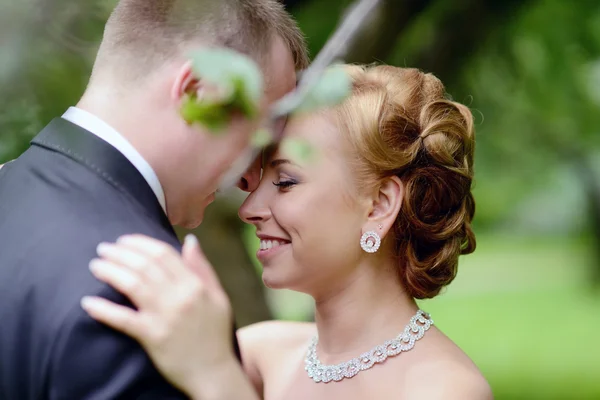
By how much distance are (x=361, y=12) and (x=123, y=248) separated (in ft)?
3.72

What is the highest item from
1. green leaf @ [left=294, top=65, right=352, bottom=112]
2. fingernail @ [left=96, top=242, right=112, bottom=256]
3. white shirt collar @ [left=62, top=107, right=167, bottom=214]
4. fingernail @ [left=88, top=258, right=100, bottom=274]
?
green leaf @ [left=294, top=65, right=352, bottom=112]

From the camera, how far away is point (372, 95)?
339 cm

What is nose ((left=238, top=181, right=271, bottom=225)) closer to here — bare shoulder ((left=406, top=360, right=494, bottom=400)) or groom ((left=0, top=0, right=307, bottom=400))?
groom ((left=0, top=0, right=307, bottom=400))

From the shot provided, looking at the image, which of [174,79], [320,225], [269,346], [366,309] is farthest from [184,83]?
[269,346]

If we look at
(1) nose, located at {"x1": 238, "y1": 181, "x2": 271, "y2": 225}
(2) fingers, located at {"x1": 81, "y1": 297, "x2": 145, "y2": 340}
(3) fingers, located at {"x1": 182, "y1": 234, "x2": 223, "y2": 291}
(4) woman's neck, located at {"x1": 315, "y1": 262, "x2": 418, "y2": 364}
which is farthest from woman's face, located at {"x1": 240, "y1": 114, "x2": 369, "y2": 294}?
(2) fingers, located at {"x1": 81, "y1": 297, "x2": 145, "y2": 340}

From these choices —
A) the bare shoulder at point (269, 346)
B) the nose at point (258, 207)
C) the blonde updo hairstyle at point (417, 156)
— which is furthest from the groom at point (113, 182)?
the bare shoulder at point (269, 346)

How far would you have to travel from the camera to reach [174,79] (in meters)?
2.58

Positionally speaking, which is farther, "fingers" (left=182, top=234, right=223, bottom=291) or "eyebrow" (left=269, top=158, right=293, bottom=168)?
"eyebrow" (left=269, top=158, right=293, bottom=168)

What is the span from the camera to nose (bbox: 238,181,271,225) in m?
3.31

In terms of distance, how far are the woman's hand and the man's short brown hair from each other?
0.60 meters

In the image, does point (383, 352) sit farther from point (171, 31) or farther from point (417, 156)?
point (171, 31)

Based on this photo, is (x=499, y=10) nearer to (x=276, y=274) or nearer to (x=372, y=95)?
(x=372, y=95)

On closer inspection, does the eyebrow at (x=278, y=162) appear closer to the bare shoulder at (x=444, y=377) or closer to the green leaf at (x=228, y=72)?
the bare shoulder at (x=444, y=377)

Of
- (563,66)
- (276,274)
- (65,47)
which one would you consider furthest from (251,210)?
(563,66)
